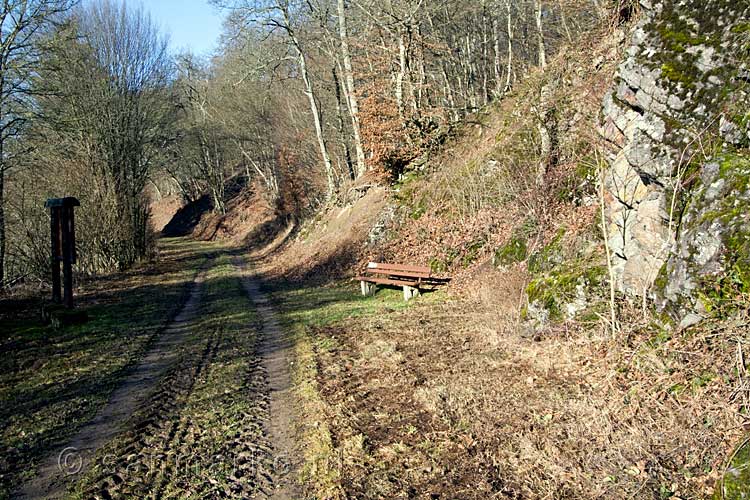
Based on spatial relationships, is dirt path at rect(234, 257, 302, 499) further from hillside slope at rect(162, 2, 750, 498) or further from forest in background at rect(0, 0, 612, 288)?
forest in background at rect(0, 0, 612, 288)

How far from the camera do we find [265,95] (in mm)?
35719

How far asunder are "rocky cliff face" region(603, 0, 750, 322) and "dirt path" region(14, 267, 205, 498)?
6.26 metres

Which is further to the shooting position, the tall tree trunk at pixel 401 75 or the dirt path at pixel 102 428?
the tall tree trunk at pixel 401 75

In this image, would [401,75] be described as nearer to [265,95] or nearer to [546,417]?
[546,417]

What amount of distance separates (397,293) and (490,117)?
27.3 feet

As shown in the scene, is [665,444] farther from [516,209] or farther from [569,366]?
[516,209]

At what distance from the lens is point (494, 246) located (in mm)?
12953

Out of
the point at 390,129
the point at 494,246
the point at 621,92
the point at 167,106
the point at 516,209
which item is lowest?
the point at 494,246

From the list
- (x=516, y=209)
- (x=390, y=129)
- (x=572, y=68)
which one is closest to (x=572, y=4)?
(x=572, y=68)

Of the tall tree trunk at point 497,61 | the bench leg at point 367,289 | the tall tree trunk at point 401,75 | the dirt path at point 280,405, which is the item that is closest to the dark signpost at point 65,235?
the dirt path at point 280,405

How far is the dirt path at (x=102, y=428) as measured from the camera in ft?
16.8

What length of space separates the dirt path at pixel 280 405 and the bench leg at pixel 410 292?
3003 mm

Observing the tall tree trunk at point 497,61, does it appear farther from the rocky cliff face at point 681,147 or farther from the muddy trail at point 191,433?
the muddy trail at point 191,433

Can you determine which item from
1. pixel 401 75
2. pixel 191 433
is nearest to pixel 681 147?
pixel 191 433
